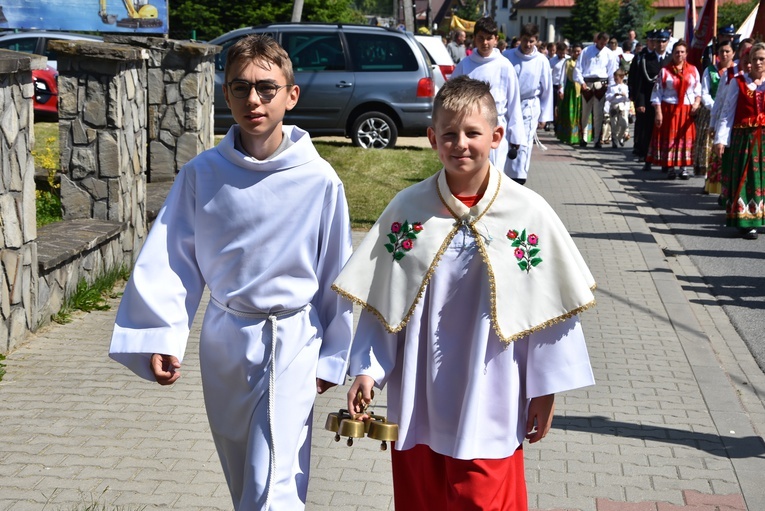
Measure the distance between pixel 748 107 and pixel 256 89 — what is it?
8.94 metres

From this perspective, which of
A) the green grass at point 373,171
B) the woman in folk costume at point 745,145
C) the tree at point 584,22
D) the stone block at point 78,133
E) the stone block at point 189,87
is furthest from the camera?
the tree at point 584,22

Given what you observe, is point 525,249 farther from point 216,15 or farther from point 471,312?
point 216,15

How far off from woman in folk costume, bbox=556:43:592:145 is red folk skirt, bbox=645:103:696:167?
4.71 meters

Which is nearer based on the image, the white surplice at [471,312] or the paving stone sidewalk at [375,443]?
the white surplice at [471,312]

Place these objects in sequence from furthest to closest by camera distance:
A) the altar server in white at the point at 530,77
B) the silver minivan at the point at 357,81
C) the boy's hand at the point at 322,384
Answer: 1. the silver minivan at the point at 357,81
2. the altar server in white at the point at 530,77
3. the boy's hand at the point at 322,384

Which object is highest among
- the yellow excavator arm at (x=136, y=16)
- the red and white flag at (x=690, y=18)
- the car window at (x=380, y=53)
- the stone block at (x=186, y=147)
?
the red and white flag at (x=690, y=18)

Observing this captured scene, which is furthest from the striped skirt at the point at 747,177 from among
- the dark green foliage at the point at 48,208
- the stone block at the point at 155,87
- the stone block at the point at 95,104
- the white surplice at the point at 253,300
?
the white surplice at the point at 253,300

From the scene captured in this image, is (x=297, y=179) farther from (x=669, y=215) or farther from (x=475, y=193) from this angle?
(x=669, y=215)

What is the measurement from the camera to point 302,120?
17969 millimetres

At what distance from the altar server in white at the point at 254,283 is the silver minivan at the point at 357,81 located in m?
14.3

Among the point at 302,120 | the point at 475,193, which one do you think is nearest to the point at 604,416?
the point at 475,193

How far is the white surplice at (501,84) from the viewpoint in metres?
10.8

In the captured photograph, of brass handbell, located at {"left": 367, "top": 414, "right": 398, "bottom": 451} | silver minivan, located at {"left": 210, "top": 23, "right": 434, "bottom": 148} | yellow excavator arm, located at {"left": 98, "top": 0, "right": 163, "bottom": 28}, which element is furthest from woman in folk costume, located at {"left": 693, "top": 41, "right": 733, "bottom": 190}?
brass handbell, located at {"left": 367, "top": 414, "right": 398, "bottom": 451}

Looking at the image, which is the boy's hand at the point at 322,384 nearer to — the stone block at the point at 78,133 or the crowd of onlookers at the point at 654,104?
the stone block at the point at 78,133
